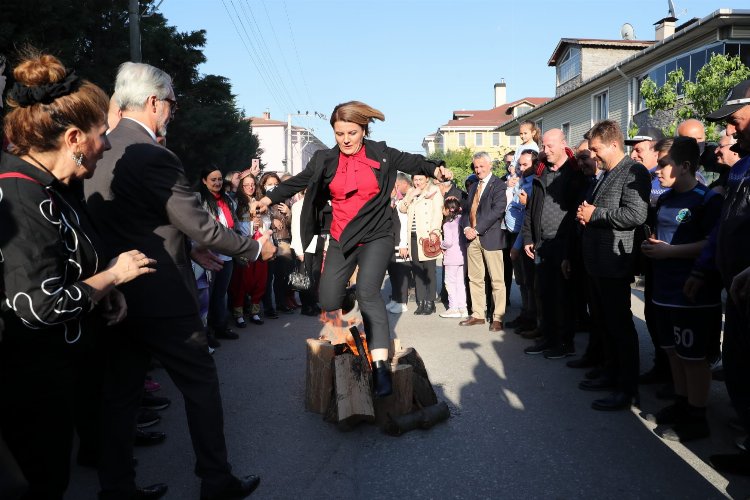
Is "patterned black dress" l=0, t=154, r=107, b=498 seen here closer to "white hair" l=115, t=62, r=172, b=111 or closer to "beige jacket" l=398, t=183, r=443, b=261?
"white hair" l=115, t=62, r=172, b=111

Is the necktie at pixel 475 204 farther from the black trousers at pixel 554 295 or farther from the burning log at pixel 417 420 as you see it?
the burning log at pixel 417 420

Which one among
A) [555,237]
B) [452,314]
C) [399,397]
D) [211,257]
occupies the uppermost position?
[211,257]

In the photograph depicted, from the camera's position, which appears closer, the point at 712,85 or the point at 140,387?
the point at 140,387

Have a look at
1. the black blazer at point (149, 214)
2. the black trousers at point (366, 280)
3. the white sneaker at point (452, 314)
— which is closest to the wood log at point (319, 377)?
the black trousers at point (366, 280)

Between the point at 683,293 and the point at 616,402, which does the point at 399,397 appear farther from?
the point at 683,293

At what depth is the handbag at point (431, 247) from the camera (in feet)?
30.4

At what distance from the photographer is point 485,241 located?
26.5 feet

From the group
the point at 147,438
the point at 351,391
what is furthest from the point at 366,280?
the point at 147,438

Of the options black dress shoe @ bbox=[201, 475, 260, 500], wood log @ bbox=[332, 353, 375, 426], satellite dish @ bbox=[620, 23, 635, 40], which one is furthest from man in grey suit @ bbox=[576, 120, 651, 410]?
satellite dish @ bbox=[620, 23, 635, 40]

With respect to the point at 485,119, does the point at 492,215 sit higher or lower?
lower

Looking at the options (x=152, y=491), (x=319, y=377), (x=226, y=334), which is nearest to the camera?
(x=152, y=491)

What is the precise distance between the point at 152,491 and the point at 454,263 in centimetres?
638

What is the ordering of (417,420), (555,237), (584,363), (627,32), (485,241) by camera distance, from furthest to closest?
(627,32) < (485,241) < (555,237) < (584,363) < (417,420)

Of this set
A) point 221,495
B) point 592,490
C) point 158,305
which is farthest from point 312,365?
point 592,490
